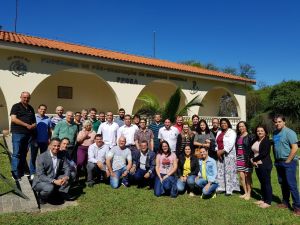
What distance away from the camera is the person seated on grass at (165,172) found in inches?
233

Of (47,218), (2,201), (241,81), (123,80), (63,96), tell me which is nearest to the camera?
(47,218)

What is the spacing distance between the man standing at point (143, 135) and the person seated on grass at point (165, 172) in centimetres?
68

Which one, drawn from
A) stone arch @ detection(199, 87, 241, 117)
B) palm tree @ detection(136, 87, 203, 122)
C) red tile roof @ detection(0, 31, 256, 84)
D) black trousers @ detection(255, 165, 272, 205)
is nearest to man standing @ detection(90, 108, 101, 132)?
palm tree @ detection(136, 87, 203, 122)

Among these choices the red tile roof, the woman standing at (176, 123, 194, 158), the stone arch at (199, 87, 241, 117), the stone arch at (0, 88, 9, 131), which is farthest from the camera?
the stone arch at (199, 87, 241, 117)

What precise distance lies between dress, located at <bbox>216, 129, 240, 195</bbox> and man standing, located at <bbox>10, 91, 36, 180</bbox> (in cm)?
372

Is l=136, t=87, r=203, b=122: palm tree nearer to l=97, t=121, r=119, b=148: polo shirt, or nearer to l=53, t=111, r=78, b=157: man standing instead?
l=97, t=121, r=119, b=148: polo shirt

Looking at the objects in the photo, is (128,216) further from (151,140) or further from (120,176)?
(151,140)

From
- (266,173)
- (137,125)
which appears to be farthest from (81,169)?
(266,173)

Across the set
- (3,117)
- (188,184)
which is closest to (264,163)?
(188,184)

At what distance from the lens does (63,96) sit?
14484 mm

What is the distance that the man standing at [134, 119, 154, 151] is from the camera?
22.7 ft

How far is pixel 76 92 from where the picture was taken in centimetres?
1494

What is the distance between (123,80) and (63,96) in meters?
3.16

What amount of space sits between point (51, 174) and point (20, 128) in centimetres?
112
